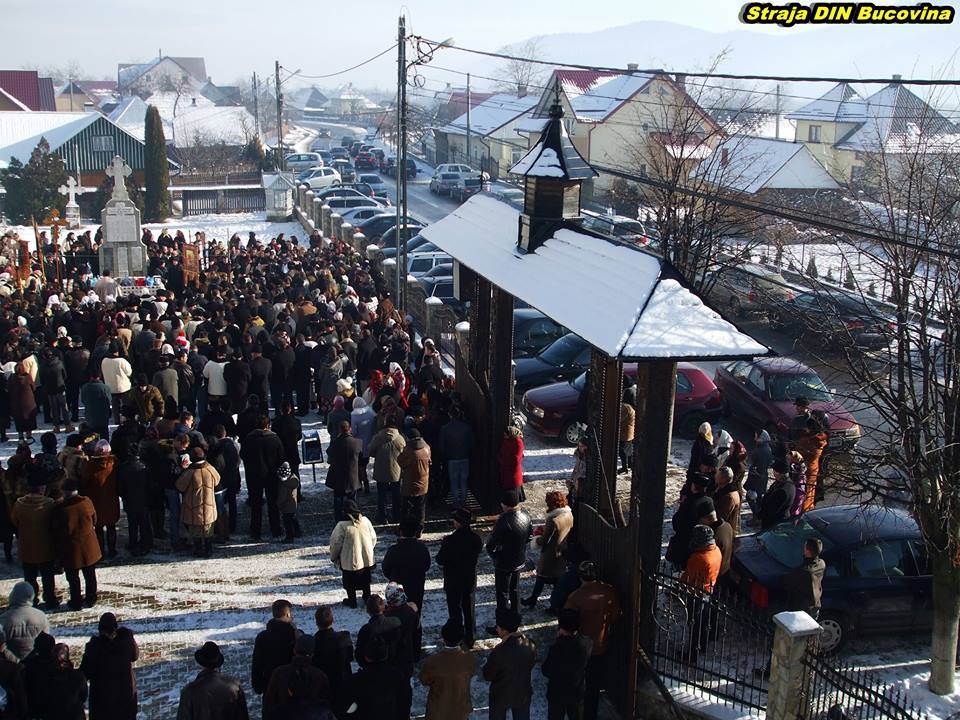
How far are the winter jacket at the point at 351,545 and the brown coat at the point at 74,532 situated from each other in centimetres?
237

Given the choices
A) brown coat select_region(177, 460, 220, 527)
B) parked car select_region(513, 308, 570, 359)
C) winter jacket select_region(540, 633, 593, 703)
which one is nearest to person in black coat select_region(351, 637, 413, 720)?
winter jacket select_region(540, 633, 593, 703)

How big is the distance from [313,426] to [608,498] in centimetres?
741

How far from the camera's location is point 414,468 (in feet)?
36.9

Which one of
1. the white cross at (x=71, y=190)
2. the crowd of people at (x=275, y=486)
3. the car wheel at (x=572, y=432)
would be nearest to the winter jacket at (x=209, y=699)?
the crowd of people at (x=275, y=486)

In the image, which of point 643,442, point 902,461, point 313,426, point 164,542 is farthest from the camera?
point 313,426

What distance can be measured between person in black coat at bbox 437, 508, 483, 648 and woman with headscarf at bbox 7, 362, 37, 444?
7902mm

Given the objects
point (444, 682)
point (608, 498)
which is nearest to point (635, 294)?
point (608, 498)

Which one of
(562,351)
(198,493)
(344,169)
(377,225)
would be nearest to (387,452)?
(198,493)

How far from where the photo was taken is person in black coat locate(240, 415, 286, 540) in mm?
11164

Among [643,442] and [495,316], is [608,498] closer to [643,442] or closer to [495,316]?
[643,442]

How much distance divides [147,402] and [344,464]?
3.55m

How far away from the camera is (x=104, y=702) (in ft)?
24.6

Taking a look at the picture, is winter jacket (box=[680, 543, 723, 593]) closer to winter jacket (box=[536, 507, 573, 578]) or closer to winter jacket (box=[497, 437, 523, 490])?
winter jacket (box=[536, 507, 573, 578])

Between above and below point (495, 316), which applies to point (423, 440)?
below
